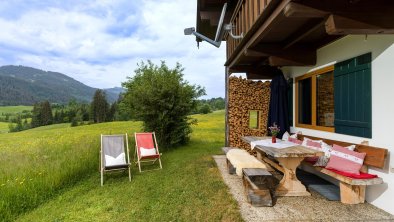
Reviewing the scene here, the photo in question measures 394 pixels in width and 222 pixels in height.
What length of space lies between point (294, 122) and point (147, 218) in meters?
4.44

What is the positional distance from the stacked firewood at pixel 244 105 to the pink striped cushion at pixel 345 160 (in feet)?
12.2

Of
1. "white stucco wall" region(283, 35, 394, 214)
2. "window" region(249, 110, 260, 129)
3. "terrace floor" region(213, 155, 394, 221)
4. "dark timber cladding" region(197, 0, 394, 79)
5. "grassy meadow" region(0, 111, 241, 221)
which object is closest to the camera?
"dark timber cladding" region(197, 0, 394, 79)

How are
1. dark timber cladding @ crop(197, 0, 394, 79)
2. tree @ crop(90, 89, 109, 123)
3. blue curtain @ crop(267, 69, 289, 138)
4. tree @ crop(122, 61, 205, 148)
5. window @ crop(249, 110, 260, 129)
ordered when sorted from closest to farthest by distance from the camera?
dark timber cladding @ crop(197, 0, 394, 79), blue curtain @ crop(267, 69, 289, 138), window @ crop(249, 110, 260, 129), tree @ crop(122, 61, 205, 148), tree @ crop(90, 89, 109, 123)

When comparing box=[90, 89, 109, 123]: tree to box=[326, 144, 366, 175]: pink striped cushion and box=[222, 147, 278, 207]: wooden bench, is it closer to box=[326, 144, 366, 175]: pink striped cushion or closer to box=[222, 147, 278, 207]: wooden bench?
box=[222, 147, 278, 207]: wooden bench

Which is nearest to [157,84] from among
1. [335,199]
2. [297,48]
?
[297,48]

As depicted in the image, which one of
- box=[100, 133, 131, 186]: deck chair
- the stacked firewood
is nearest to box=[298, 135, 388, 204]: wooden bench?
the stacked firewood

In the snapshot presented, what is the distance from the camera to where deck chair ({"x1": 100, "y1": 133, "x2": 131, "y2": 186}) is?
599 cm

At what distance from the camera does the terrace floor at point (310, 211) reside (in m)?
3.36

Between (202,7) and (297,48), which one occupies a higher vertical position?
(202,7)

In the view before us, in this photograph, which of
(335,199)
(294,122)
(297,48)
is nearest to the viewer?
(335,199)

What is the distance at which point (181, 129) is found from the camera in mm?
10070

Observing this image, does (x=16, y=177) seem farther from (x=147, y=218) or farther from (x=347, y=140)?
(x=347, y=140)

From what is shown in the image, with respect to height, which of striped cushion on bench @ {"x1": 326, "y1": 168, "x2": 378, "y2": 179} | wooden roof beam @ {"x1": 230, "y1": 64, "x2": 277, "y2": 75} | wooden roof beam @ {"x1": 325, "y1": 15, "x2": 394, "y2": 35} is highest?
wooden roof beam @ {"x1": 230, "y1": 64, "x2": 277, "y2": 75}

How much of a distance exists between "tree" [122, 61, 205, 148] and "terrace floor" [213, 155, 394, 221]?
19.4 feet
